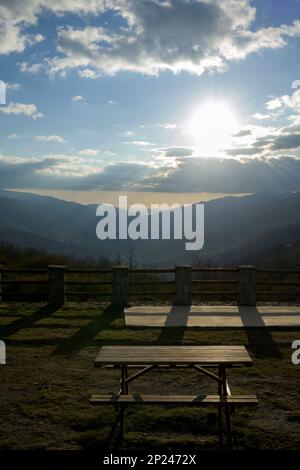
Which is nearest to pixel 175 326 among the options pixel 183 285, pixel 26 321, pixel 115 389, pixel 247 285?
pixel 183 285

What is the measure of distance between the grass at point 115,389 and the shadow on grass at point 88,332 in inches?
0.9

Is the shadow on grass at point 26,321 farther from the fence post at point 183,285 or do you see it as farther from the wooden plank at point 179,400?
the wooden plank at point 179,400

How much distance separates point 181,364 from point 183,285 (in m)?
8.74

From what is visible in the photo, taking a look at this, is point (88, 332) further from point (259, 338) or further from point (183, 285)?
point (183, 285)

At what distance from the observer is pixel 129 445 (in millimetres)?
5082

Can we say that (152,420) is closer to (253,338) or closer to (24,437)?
(24,437)

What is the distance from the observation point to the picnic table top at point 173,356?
18.6 feet

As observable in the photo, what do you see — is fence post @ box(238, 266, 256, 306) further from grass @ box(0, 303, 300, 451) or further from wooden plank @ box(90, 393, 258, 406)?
wooden plank @ box(90, 393, 258, 406)

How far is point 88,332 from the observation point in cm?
1080

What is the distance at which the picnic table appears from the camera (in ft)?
17.6

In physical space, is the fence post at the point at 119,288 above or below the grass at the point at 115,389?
above

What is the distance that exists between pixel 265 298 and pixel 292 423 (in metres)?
13.6

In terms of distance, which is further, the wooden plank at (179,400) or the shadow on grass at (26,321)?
the shadow on grass at (26,321)

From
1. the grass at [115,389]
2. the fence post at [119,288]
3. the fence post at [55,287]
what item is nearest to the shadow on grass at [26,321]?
the grass at [115,389]
